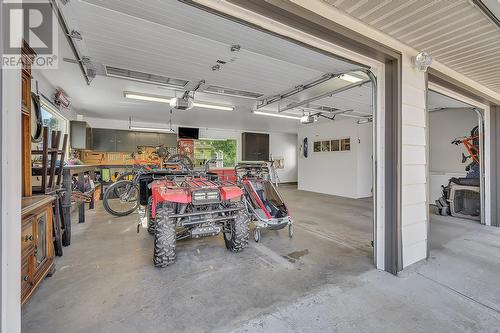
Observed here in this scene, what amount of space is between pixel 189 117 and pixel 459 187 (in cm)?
756

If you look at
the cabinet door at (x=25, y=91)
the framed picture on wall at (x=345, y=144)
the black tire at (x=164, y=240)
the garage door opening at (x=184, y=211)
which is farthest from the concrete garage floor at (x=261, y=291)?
the framed picture on wall at (x=345, y=144)

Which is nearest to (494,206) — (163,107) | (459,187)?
(459,187)

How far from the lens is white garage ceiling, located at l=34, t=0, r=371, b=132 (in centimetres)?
197

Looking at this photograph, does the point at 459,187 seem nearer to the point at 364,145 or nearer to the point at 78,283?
the point at 364,145

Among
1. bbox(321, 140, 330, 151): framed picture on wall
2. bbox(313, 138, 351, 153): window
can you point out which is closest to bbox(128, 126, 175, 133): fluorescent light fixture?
bbox(313, 138, 351, 153): window

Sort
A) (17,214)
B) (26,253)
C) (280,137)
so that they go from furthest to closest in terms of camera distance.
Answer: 1. (280,137)
2. (26,253)
3. (17,214)

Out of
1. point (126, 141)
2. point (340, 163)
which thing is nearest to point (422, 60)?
point (340, 163)

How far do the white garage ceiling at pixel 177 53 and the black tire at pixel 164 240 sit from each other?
1968 mm

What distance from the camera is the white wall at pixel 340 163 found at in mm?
7387

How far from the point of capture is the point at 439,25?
6.92ft

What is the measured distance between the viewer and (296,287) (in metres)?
2.13

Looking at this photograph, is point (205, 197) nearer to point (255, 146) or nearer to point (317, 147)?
point (317, 147)

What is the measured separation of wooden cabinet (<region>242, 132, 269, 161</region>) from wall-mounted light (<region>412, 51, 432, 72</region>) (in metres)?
8.06

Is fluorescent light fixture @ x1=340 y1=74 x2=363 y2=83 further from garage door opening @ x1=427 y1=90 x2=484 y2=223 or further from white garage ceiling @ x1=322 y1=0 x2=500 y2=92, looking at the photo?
garage door opening @ x1=427 y1=90 x2=484 y2=223
